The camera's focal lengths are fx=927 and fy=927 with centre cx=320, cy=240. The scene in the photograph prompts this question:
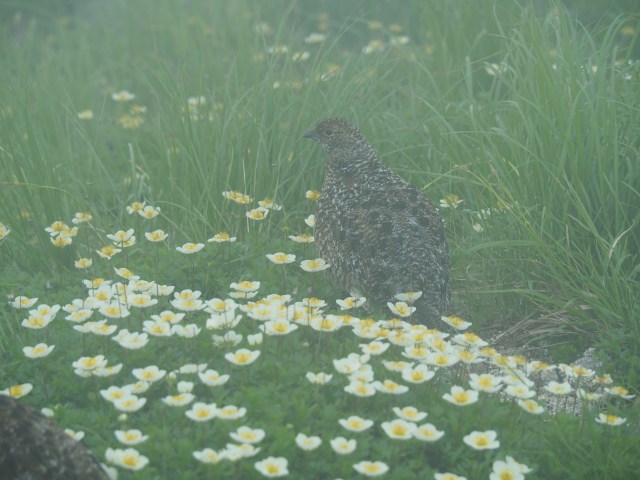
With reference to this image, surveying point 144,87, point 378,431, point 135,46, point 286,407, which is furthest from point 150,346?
point 135,46

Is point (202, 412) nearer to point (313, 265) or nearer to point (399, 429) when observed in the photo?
point (399, 429)

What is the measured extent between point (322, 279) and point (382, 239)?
1.81 ft

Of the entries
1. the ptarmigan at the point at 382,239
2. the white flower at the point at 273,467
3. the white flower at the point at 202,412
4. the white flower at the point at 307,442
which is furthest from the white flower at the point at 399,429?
the ptarmigan at the point at 382,239

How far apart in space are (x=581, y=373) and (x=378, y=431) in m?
0.89

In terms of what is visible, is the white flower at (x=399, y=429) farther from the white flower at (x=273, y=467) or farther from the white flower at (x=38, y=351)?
the white flower at (x=38, y=351)

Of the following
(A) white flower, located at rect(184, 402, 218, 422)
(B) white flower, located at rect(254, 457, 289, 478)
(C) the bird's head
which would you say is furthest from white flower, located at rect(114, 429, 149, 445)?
(C) the bird's head

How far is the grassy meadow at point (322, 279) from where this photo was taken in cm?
359

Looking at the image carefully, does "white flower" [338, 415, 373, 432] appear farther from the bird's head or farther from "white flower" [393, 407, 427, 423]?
the bird's head

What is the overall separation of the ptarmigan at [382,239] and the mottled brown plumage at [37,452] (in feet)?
6.46

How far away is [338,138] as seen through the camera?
5.50 m

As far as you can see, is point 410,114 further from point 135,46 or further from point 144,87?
point 135,46

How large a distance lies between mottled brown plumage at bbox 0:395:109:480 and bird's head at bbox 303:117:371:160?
2770mm

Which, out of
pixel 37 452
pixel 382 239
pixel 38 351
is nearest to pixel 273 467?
pixel 37 452

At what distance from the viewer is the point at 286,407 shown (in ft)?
12.0
